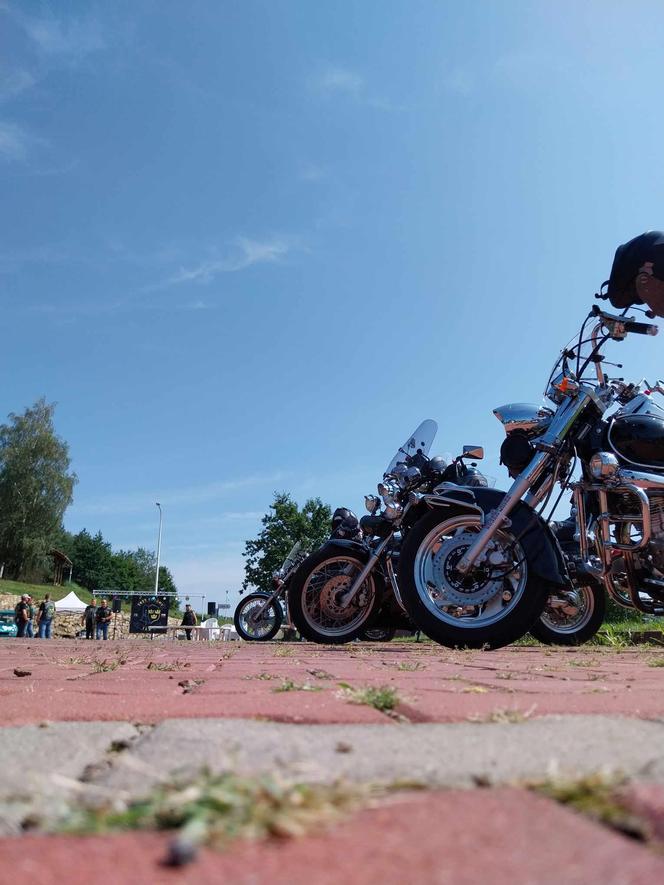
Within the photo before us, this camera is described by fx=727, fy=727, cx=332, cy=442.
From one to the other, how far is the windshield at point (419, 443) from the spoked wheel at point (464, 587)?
278cm

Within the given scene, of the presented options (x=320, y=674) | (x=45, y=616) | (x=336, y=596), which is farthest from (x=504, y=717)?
(x=45, y=616)

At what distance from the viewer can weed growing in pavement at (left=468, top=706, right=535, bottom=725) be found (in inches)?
50.9

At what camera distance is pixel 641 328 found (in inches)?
162

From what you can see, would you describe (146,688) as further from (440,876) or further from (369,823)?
(440,876)

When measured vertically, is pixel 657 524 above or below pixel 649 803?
above

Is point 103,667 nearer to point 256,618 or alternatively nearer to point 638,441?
point 638,441

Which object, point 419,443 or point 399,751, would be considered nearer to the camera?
point 399,751

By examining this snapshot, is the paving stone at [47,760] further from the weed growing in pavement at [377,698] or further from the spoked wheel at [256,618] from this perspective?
the spoked wheel at [256,618]

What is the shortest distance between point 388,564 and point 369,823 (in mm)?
5811

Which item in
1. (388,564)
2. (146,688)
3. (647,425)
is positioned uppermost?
(647,425)

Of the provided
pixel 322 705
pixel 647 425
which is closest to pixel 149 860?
pixel 322 705

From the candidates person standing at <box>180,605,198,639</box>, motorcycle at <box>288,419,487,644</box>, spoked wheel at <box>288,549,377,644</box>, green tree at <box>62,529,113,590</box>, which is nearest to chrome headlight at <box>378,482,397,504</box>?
motorcycle at <box>288,419,487,644</box>

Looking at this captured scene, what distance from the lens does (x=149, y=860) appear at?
572mm

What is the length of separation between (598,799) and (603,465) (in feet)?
11.9
